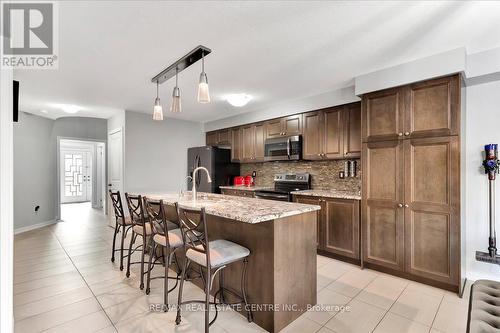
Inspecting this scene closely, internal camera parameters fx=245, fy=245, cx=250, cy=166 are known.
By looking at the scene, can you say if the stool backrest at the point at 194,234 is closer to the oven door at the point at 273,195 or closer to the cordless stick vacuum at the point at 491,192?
the oven door at the point at 273,195

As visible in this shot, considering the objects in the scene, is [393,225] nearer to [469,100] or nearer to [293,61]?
[469,100]

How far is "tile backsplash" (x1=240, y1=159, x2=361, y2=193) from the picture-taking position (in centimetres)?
375

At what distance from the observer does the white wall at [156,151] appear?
4875 millimetres

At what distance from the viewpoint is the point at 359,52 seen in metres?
2.46

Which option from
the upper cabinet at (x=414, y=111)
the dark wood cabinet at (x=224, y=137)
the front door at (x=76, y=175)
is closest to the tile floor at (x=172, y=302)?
the upper cabinet at (x=414, y=111)

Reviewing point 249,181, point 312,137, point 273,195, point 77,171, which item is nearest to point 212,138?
point 249,181

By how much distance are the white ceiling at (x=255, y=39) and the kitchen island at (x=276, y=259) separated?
1.49m

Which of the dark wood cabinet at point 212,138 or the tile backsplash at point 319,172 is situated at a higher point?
the dark wood cabinet at point 212,138

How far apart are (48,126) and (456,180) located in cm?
754

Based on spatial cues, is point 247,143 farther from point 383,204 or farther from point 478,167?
point 478,167

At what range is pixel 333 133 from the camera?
12.1 ft

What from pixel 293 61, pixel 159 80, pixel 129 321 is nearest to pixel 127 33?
pixel 159 80

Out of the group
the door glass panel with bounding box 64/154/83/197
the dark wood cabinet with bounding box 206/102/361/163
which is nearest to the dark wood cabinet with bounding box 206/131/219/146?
the dark wood cabinet with bounding box 206/102/361/163

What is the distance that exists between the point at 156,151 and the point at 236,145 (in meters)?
1.72
